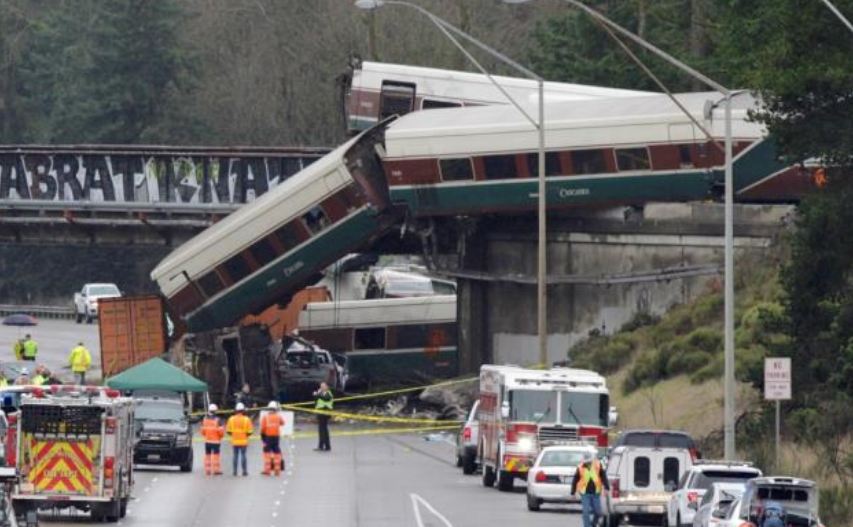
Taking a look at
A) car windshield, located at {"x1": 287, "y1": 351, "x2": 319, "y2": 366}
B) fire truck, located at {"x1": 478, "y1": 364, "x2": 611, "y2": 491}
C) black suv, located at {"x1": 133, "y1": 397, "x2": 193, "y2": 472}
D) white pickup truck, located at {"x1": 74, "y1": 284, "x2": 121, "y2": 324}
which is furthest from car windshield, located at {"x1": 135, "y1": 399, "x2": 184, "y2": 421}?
white pickup truck, located at {"x1": 74, "y1": 284, "x2": 121, "y2": 324}

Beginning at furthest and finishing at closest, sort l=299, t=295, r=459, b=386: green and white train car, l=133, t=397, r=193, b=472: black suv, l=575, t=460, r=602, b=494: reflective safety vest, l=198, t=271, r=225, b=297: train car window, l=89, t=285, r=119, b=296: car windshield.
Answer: l=89, t=285, r=119, b=296: car windshield < l=299, t=295, r=459, b=386: green and white train car < l=198, t=271, r=225, b=297: train car window < l=133, t=397, r=193, b=472: black suv < l=575, t=460, r=602, b=494: reflective safety vest

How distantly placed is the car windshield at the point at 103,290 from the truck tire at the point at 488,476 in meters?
58.3

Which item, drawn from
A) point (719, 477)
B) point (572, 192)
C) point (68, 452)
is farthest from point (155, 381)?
point (719, 477)

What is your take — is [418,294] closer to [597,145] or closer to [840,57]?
[597,145]

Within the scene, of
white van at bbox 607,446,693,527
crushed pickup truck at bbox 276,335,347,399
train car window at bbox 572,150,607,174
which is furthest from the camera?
crushed pickup truck at bbox 276,335,347,399

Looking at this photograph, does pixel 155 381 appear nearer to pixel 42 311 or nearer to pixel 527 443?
pixel 527 443

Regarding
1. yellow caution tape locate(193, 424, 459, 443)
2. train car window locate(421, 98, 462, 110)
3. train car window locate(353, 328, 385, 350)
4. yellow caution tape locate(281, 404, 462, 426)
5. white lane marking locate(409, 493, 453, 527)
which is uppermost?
train car window locate(421, 98, 462, 110)

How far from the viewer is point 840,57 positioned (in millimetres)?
45219

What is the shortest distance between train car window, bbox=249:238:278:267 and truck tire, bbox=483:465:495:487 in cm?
1844

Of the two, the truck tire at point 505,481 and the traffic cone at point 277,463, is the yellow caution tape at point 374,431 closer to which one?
the traffic cone at point 277,463

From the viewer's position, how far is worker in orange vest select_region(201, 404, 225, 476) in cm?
4634

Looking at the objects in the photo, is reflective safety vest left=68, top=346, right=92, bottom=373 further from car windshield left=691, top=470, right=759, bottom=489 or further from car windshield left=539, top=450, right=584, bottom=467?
car windshield left=691, top=470, right=759, bottom=489

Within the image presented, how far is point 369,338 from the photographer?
2822 inches

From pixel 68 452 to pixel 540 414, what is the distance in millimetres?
11391
